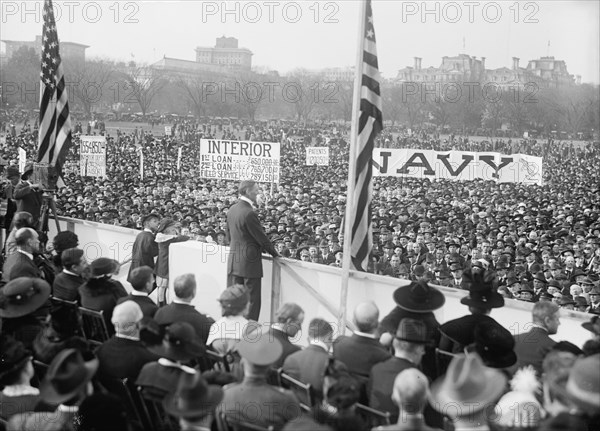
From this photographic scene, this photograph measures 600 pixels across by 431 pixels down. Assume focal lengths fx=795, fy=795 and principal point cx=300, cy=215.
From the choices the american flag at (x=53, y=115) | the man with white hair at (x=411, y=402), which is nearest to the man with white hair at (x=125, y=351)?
the man with white hair at (x=411, y=402)

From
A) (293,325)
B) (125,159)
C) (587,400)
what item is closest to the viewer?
(587,400)

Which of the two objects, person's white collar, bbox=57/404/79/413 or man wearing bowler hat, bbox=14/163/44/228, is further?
man wearing bowler hat, bbox=14/163/44/228

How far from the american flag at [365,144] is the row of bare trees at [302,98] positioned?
69.6 metres

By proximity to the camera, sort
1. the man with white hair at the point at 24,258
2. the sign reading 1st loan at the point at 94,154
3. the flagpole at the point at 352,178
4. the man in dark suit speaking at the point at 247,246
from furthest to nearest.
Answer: the sign reading 1st loan at the point at 94,154, the man in dark suit speaking at the point at 247,246, the flagpole at the point at 352,178, the man with white hair at the point at 24,258

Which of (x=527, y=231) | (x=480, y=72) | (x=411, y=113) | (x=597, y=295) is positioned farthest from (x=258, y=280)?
(x=480, y=72)

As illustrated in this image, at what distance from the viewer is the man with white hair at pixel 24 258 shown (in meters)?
7.27

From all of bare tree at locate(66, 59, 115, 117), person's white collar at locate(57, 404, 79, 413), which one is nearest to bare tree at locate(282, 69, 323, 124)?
bare tree at locate(66, 59, 115, 117)

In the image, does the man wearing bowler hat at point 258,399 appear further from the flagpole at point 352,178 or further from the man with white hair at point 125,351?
the flagpole at point 352,178

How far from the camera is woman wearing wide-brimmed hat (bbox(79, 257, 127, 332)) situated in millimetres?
6629

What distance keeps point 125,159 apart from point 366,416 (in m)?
42.5

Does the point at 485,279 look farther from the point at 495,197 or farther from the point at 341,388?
the point at 495,197

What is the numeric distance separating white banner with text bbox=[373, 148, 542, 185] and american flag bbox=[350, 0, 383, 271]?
12045 millimetres

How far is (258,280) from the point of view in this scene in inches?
340

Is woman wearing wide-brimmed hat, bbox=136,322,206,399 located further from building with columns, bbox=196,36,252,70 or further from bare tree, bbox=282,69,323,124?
building with columns, bbox=196,36,252,70
